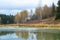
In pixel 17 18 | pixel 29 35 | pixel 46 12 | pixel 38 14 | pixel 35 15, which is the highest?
pixel 46 12

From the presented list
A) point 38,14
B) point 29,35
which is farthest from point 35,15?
point 29,35

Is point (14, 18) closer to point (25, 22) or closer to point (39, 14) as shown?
point (25, 22)

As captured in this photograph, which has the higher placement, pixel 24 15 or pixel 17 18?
pixel 24 15

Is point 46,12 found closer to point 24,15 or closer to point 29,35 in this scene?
point 24,15

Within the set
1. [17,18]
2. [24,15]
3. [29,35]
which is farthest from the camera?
[17,18]

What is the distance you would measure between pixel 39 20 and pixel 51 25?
156 centimetres

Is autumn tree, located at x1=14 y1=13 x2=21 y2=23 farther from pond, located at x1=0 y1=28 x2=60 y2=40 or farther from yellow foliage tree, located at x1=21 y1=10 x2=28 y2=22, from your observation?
pond, located at x1=0 y1=28 x2=60 y2=40

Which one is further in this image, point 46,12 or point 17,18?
point 17,18

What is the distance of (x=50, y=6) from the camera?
19703 millimetres

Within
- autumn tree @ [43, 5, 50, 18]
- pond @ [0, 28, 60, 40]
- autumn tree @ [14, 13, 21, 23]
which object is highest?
autumn tree @ [43, 5, 50, 18]

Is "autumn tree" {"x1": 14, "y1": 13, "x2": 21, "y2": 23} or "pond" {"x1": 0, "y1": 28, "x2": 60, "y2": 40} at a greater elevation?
"autumn tree" {"x1": 14, "y1": 13, "x2": 21, "y2": 23}

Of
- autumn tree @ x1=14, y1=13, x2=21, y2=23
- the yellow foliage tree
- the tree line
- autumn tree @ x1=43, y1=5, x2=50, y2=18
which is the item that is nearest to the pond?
the tree line

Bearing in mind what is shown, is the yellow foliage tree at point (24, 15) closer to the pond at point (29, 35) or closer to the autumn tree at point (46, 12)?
the autumn tree at point (46, 12)

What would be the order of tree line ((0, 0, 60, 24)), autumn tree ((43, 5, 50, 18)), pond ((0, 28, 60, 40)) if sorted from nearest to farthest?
pond ((0, 28, 60, 40)), tree line ((0, 0, 60, 24)), autumn tree ((43, 5, 50, 18))
